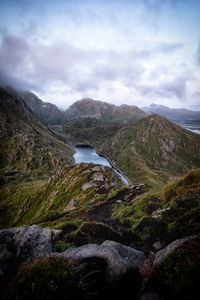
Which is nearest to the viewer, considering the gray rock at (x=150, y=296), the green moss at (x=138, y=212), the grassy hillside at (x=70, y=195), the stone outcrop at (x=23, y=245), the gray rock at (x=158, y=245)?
the gray rock at (x=150, y=296)

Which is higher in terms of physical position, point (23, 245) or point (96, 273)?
point (96, 273)

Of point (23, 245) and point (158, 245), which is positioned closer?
point (158, 245)

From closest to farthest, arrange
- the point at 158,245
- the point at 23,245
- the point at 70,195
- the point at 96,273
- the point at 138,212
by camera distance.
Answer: the point at 96,273 → the point at 158,245 → the point at 23,245 → the point at 138,212 → the point at 70,195

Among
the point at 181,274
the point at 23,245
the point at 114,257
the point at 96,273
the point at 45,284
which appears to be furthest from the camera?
the point at 23,245

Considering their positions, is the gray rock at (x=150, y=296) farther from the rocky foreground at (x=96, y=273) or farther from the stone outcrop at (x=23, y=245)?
the stone outcrop at (x=23, y=245)

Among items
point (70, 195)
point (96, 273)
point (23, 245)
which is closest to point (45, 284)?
point (96, 273)

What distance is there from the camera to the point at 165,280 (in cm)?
330

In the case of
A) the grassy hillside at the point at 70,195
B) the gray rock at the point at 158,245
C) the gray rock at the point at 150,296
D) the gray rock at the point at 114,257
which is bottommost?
the grassy hillside at the point at 70,195

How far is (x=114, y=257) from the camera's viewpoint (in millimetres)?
5152

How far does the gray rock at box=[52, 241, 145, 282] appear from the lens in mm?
4616

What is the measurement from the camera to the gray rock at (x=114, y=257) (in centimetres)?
462

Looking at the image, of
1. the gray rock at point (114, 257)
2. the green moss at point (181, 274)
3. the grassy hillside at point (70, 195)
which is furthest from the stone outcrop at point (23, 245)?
the green moss at point (181, 274)

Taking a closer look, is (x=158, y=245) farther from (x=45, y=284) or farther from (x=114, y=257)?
(x=45, y=284)

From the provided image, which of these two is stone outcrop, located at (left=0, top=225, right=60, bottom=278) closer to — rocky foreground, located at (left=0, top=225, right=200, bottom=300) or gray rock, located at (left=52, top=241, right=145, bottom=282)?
rocky foreground, located at (left=0, top=225, right=200, bottom=300)
